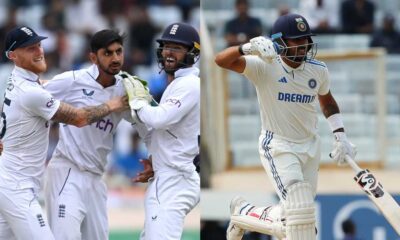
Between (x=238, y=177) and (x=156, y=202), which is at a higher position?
(x=156, y=202)

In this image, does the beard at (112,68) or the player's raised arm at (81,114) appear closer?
the player's raised arm at (81,114)

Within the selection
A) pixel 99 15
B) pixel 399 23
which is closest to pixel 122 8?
pixel 99 15

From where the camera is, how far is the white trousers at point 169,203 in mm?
8398

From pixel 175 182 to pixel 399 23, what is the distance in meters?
7.53

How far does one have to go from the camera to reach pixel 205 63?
13586mm

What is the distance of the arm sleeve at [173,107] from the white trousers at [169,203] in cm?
41

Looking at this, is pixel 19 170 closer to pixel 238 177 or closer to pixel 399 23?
pixel 238 177

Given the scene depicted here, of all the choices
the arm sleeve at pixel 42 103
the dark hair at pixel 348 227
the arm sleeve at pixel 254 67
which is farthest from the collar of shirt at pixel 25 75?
the dark hair at pixel 348 227

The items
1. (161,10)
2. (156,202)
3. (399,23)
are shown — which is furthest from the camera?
(161,10)

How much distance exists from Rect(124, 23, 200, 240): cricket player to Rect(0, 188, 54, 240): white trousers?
747mm

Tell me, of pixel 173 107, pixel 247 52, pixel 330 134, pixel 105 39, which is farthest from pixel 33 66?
pixel 330 134

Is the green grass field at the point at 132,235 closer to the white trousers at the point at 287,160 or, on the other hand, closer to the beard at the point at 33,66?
the white trousers at the point at 287,160

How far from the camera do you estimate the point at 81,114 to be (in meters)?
8.55

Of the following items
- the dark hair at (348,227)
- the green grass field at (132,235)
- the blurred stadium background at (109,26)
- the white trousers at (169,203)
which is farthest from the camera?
the blurred stadium background at (109,26)
